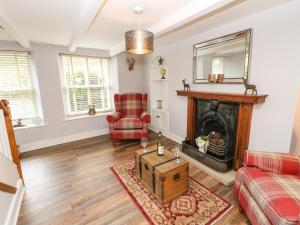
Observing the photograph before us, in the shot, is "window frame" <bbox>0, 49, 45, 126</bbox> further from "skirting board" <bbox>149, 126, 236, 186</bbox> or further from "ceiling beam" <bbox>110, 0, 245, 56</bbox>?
"skirting board" <bbox>149, 126, 236, 186</bbox>

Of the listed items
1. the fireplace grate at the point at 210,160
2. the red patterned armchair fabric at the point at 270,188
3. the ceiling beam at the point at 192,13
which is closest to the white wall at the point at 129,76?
the ceiling beam at the point at 192,13

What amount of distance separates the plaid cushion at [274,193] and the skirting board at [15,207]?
225cm

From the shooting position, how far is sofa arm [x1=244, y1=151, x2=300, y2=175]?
1.56 meters

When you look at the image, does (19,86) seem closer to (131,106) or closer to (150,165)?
(131,106)

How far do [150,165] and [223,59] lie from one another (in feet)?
6.19

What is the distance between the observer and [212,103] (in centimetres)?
262

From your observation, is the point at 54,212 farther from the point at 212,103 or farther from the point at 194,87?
the point at 194,87

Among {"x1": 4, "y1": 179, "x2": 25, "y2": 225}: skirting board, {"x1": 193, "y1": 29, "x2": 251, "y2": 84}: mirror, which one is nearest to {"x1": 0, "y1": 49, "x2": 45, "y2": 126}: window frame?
{"x1": 4, "y1": 179, "x2": 25, "y2": 225}: skirting board

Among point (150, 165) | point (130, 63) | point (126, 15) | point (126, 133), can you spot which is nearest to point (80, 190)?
point (150, 165)

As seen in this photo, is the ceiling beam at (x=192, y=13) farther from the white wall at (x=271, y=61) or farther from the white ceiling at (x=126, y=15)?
the white wall at (x=271, y=61)

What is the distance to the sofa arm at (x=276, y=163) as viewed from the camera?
156 cm

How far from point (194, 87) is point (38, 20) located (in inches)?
103

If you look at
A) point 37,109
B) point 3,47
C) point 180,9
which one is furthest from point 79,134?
point 180,9

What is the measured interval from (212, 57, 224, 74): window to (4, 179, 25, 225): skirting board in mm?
3090
